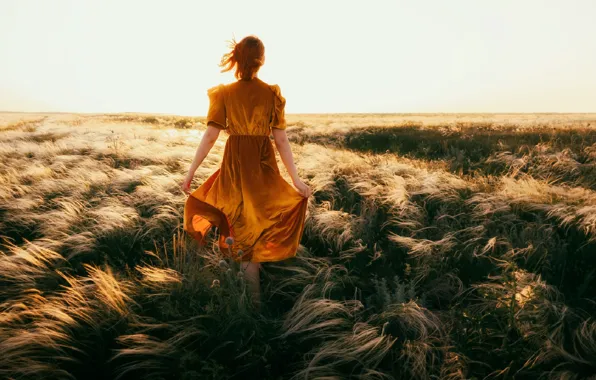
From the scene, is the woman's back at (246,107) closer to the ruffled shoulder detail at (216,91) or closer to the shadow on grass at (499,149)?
the ruffled shoulder detail at (216,91)

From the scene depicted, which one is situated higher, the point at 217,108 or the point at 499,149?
the point at 217,108

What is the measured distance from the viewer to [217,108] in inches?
95.7

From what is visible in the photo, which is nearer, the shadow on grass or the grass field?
the grass field

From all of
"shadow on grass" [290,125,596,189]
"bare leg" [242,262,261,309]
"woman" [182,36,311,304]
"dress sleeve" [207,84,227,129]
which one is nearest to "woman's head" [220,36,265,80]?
"woman" [182,36,311,304]

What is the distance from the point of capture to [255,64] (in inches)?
92.6

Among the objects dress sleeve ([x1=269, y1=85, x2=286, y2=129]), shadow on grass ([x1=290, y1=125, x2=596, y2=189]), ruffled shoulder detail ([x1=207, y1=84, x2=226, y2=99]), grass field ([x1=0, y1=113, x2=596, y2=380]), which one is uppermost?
ruffled shoulder detail ([x1=207, y1=84, x2=226, y2=99])

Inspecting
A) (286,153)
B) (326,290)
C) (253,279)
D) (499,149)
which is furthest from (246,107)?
(499,149)

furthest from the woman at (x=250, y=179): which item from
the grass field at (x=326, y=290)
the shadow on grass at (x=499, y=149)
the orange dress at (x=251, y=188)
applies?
the shadow on grass at (x=499, y=149)

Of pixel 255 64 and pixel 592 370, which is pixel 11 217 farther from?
pixel 592 370

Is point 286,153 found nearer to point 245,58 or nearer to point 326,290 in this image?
point 245,58

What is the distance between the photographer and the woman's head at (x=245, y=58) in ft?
7.55

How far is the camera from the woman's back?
241 cm

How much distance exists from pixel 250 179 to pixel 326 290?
104cm

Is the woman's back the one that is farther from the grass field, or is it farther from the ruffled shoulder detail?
the grass field
